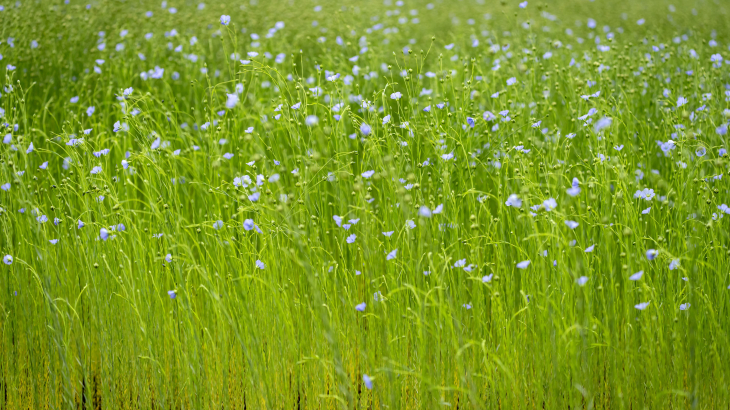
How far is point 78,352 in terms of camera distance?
8.30ft

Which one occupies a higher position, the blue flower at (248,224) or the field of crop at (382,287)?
the blue flower at (248,224)

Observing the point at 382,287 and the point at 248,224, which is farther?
the point at 382,287

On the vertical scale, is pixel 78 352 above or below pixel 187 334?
below

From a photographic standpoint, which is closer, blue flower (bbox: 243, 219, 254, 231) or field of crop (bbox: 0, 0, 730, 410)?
field of crop (bbox: 0, 0, 730, 410)

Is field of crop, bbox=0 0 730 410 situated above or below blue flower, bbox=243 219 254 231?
A: below

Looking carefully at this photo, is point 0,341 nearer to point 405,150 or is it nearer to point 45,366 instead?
point 45,366

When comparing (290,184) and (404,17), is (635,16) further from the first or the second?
A: (290,184)

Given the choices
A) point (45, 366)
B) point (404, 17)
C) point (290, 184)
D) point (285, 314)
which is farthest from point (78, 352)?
point (404, 17)

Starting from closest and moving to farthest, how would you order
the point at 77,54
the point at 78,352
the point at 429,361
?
the point at 429,361, the point at 78,352, the point at 77,54

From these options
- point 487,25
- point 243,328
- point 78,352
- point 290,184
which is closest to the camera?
point 243,328

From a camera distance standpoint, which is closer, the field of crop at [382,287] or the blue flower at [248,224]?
→ the field of crop at [382,287]

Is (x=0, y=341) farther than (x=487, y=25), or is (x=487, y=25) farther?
(x=487, y=25)

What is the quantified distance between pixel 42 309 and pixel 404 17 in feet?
A: 19.2

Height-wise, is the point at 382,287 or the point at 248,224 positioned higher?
the point at 248,224
